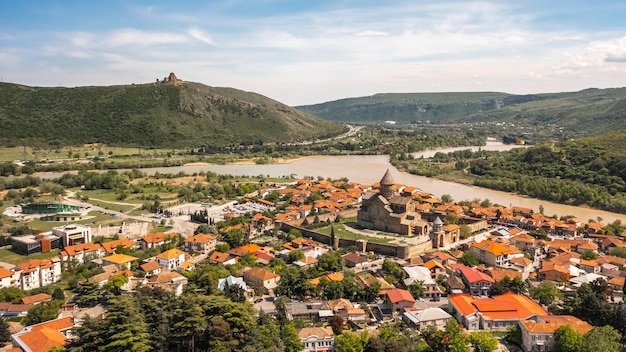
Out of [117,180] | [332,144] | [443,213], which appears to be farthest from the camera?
[332,144]

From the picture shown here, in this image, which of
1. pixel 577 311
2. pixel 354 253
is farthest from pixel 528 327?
pixel 354 253

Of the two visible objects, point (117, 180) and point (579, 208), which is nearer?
point (579, 208)

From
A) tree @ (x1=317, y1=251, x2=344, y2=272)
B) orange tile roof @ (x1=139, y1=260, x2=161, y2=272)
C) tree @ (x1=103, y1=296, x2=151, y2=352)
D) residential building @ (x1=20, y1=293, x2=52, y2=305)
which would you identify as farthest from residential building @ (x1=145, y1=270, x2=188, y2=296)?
tree @ (x1=317, y1=251, x2=344, y2=272)

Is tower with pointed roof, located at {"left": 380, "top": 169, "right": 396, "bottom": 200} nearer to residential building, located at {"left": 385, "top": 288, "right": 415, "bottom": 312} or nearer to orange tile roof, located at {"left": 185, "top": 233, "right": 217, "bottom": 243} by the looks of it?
orange tile roof, located at {"left": 185, "top": 233, "right": 217, "bottom": 243}

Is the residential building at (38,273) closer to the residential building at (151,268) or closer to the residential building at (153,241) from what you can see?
the residential building at (151,268)

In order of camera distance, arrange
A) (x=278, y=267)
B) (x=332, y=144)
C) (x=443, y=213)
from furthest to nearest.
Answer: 1. (x=332, y=144)
2. (x=443, y=213)
3. (x=278, y=267)

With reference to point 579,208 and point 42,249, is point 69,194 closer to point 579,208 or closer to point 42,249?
point 42,249
